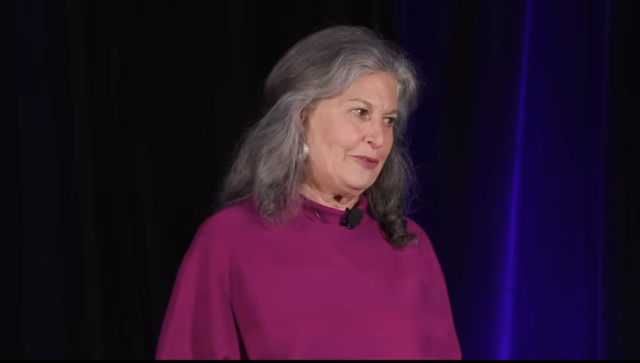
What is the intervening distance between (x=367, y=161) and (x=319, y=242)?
25cm

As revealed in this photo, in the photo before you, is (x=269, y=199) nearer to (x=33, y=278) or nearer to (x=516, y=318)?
(x=33, y=278)

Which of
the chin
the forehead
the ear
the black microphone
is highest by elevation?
the forehead

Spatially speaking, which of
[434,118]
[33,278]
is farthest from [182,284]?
[434,118]

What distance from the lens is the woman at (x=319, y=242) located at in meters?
1.96

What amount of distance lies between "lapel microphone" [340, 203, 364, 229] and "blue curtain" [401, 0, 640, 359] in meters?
0.62

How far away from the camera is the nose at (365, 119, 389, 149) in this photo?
2.10 meters

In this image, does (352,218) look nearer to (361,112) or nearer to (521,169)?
(361,112)

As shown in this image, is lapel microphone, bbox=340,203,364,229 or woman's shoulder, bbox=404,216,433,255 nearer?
lapel microphone, bbox=340,203,364,229

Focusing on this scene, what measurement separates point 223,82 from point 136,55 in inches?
11.5

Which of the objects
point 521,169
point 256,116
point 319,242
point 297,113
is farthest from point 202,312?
point 521,169

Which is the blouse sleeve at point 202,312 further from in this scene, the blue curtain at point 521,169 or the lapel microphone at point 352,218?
the blue curtain at point 521,169

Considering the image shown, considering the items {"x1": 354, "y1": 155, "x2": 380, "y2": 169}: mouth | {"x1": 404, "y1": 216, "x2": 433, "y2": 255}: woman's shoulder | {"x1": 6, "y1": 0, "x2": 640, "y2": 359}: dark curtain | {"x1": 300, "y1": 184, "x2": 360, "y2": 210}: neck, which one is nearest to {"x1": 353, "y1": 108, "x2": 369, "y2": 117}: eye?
{"x1": 354, "y1": 155, "x2": 380, "y2": 169}: mouth

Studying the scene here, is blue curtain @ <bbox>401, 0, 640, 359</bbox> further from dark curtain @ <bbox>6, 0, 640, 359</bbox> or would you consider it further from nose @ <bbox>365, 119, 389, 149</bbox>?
nose @ <bbox>365, 119, 389, 149</bbox>

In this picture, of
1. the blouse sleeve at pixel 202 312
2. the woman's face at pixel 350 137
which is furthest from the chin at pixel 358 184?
the blouse sleeve at pixel 202 312
